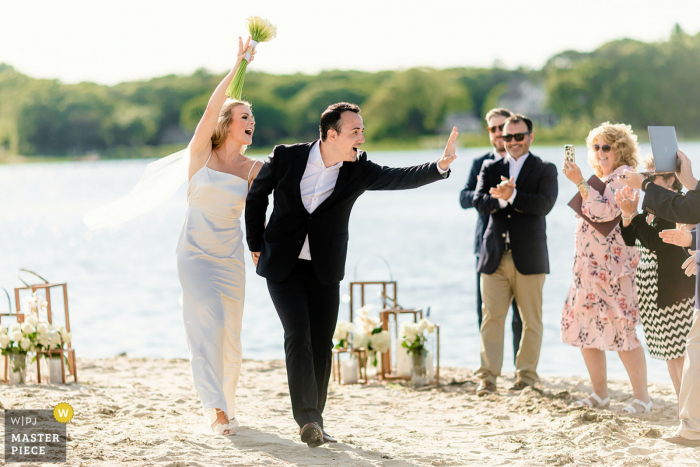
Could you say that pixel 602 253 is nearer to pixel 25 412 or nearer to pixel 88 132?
pixel 25 412

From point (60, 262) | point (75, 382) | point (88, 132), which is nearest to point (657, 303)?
point (75, 382)

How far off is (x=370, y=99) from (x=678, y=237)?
85.5 meters

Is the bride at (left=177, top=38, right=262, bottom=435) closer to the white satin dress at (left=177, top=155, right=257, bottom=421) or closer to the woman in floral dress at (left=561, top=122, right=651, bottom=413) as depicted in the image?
the white satin dress at (left=177, top=155, right=257, bottom=421)

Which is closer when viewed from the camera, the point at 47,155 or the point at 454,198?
the point at 454,198

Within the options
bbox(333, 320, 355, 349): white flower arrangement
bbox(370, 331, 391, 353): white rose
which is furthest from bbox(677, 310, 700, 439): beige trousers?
bbox(333, 320, 355, 349): white flower arrangement

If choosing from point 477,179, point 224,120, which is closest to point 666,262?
point 477,179

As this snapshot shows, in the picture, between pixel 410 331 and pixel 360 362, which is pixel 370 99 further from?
pixel 410 331

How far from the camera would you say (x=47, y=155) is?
89.1 metres

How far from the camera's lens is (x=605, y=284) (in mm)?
5293

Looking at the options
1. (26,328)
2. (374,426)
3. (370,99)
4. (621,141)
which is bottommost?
(374,426)

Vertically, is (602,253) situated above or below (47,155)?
below

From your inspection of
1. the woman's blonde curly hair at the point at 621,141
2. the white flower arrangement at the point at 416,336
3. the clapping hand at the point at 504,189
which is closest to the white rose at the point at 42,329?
the white flower arrangement at the point at 416,336

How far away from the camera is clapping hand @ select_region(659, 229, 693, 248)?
14.2ft

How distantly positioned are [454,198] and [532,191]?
104 feet
